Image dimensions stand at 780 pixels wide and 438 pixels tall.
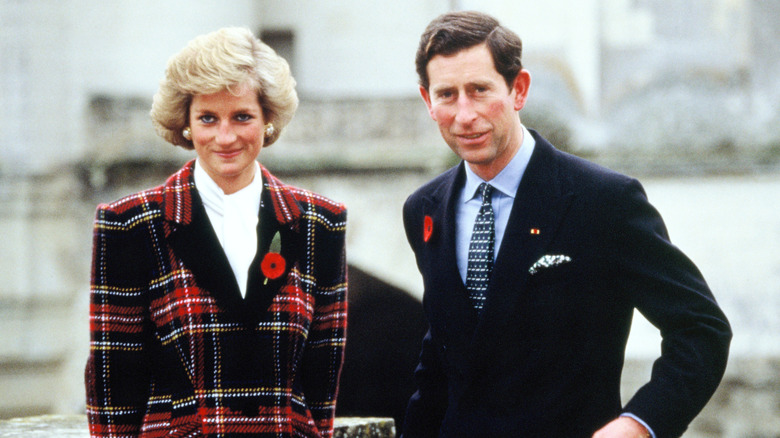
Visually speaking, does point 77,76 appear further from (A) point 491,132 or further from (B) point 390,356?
(A) point 491,132

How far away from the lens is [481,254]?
248 centimetres

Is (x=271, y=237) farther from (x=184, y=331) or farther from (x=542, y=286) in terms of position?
(x=542, y=286)

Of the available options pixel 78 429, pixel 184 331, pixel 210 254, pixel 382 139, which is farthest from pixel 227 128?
pixel 382 139

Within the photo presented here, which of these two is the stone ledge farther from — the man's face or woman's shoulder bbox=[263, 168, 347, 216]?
the man's face

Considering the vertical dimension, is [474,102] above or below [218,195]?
above

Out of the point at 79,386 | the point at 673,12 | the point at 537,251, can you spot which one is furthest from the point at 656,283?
the point at 673,12

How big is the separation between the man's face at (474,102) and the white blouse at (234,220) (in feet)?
1.55

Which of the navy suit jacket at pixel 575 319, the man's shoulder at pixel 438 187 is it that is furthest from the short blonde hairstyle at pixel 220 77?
the navy suit jacket at pixel 575 319

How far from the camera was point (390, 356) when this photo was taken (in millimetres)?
12312

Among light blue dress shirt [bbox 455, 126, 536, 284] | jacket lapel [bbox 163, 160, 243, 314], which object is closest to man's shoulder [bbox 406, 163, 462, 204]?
light blue dress shirt [bbox 455, 126, 536, 284]

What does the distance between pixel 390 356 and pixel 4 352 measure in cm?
432

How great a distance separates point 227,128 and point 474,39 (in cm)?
56

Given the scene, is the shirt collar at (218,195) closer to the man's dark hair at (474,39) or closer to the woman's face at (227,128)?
the woman's face at (227,128)

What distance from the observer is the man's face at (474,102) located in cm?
238
